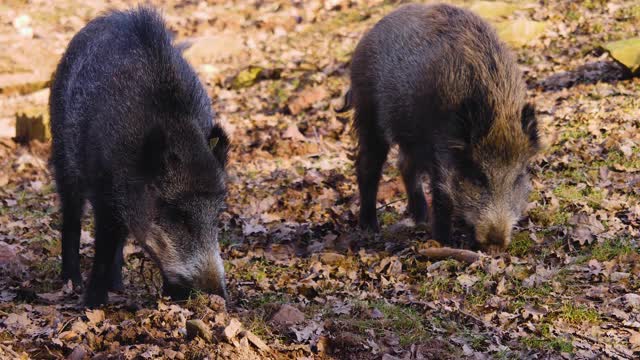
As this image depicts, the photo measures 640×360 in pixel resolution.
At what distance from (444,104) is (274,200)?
2506mm

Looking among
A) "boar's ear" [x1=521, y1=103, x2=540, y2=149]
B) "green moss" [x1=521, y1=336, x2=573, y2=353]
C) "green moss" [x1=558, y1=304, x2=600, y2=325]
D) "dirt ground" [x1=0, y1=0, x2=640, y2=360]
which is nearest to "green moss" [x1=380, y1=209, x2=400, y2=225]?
"dirt ground" [x1=0, y1=0, x2=640, y2=360]

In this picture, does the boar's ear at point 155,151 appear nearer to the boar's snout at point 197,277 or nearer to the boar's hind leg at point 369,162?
the boar's snout at point 197,277

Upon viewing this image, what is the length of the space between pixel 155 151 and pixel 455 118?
253 centimetres

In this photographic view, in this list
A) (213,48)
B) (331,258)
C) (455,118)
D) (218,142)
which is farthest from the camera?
(213,48)

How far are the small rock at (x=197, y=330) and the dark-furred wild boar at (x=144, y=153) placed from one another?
0.48 m

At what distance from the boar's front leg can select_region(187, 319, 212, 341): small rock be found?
2.94m

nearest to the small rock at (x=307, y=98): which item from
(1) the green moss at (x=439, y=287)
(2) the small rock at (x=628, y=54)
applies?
(2) the small rock at (x=628, y=54)

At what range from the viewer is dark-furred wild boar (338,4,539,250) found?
6.44 meters

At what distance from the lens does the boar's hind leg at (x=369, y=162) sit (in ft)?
25.3

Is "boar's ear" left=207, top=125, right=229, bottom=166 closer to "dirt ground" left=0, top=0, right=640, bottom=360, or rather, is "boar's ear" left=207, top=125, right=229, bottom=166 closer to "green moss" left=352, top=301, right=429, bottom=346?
"dirt ground" left=0, top=0, right=640, bottom=360

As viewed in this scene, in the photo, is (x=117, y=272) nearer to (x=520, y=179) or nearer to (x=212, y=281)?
(x=212, y=281)

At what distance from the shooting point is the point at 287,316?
4.90 m

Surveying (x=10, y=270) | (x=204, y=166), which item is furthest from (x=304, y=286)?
(x=10, y=270)

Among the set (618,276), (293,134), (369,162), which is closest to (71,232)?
(369,162)
